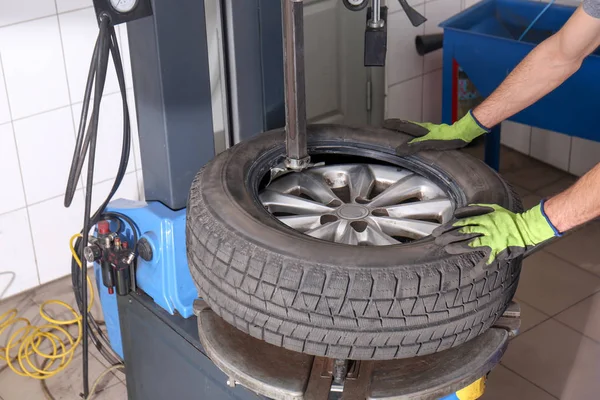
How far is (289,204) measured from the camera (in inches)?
72.4

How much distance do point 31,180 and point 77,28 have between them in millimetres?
544

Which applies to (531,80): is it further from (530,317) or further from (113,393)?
(113,393)

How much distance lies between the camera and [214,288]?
1550 millimetres

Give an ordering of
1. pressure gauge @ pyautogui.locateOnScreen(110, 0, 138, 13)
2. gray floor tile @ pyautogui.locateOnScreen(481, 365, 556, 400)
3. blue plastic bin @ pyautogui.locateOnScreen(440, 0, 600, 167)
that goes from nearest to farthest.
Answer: pressure gauge @ pyautogui.locateOnScreen(110, 0, 138, 13) → gray floor tile @ pyautogui.locateOnScreen(481, 365, 556, 400) → blue plastic bin @ pyautogui.locateOnScreen(440, 0, 600, 167)

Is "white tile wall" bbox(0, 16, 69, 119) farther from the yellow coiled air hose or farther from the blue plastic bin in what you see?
the blue plastic bin

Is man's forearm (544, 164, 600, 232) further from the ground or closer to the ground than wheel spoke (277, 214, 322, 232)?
further from the ground

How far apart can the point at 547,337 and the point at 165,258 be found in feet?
4.52

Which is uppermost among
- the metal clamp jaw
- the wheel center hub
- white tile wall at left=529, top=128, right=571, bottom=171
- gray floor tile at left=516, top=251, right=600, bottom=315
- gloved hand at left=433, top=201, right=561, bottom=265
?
gloved hand at left=433, top=201, right=561, bottom=265

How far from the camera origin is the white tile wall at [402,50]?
3613 mm

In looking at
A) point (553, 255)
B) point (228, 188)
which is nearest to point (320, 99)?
point (553, 255)

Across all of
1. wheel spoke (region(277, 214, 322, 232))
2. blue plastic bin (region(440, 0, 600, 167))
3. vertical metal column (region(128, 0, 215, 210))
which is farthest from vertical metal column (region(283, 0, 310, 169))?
blue plastic bin (region(440, 0, 600, 167))

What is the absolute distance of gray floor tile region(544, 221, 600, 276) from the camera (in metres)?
3.07

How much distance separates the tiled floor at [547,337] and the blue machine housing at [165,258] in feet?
2.04

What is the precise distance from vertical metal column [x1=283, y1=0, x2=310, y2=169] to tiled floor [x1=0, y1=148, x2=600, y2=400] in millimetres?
1110
